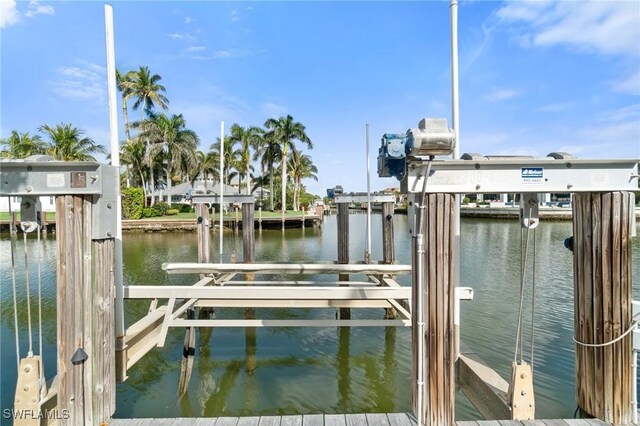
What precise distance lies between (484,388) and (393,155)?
2389mm

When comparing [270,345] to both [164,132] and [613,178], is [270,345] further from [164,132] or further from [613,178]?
[164,132]

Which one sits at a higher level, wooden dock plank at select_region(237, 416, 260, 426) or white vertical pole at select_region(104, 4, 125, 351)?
white vertical pole at select_region(104, 4, 125, 351)

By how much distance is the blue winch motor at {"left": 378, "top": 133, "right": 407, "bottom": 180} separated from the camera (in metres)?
2.53

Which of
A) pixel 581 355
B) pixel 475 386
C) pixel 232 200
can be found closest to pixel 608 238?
pixel 581 355

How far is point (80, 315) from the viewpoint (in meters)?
2.54

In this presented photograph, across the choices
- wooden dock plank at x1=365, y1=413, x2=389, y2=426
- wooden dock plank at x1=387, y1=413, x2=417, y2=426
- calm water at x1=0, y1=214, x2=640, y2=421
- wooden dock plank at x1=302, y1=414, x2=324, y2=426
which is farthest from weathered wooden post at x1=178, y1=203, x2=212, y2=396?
wooden dock plank at x1=387, y1=413, x2=417, y2=426

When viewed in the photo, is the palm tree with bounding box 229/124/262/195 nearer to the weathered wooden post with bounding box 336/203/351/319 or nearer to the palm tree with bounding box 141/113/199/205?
the palm tree with bounding box 141/113/199/205

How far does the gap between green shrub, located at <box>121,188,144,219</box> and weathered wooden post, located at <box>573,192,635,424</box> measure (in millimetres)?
34846

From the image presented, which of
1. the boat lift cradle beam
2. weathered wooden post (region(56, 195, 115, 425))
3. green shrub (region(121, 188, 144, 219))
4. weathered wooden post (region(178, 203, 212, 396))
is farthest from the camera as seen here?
green shrub (region(121, 188, 144, 219))

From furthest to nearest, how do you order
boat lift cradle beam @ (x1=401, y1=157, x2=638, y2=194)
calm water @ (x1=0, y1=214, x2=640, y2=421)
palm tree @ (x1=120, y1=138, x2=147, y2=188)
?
palm tree @ (x1=120, y1=138, x2=147, y2=188) < calm water @ (x1=0, y1=214, x2=640, y2=421) < boat lift cradle beam @ (x1=401, y1=157, x2=638, y2=194)

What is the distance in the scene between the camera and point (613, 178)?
8.77ft

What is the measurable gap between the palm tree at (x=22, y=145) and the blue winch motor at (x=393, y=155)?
147 ft

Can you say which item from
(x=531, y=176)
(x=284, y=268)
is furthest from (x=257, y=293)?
(x=531, y=176)

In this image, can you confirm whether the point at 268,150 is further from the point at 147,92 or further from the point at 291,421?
the point at 291,421
